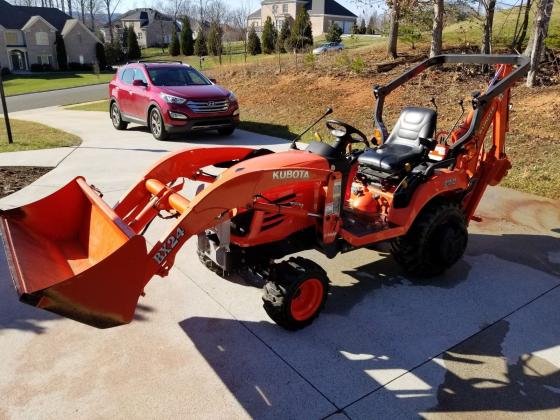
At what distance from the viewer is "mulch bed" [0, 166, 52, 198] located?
23.2 ft

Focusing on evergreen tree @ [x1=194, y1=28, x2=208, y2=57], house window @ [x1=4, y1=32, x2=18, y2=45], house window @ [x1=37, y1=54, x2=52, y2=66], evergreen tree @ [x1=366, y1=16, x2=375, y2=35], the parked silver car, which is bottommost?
house window @ [x1=37, y1=54, x2=52, y2=66]

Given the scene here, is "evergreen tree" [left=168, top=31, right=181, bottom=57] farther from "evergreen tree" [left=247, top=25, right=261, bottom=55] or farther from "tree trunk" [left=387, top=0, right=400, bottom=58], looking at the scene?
"tree trunk" [left=387, top=0, right=400, bottom=58]

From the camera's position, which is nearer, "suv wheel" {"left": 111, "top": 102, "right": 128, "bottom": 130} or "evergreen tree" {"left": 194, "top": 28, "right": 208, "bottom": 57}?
"suv wheel" {"left": 111, "top": 102, "right": 128, "bottom": 130}

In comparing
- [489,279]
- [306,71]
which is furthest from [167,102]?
[489,279]

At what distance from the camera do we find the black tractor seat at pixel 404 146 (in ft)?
14.4

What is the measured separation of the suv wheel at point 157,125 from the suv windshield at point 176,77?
0.74 m

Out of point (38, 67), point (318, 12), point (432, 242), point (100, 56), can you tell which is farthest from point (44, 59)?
point (432, 242)

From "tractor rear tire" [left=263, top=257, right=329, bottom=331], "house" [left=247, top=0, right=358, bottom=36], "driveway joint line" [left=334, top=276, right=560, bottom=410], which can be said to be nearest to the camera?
"driveway joint line" [left=334, top=276, right=560, bottom=410]

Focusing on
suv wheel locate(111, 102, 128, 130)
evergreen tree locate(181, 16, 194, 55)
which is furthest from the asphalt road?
evergreen tree locate(181, 16, 194, 55)

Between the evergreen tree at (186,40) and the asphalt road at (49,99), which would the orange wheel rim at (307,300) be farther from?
the evergreen tree at (186,40)

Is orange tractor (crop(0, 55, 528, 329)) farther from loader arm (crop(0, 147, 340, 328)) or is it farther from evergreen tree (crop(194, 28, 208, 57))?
evergreen tree (crop(194, 28, 208, 57))

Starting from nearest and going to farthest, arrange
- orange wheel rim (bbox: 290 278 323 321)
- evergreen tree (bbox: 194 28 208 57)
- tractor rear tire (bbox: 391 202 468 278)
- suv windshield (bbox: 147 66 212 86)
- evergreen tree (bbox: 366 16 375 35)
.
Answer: orange wheel rim (bbox: 290 278 323 321)
tractor rear tire (bbox: 391 202 468 278)
suv windshield (bbox: 147 66 212 86)
evergreen tree (bbox: 194 28 208 57)
evergreen tree (bbox: 366 16 375 35)

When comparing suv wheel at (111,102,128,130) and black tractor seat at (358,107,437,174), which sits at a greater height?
black tractor seat at (358,107,437,174)

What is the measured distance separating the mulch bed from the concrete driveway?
3.02m
